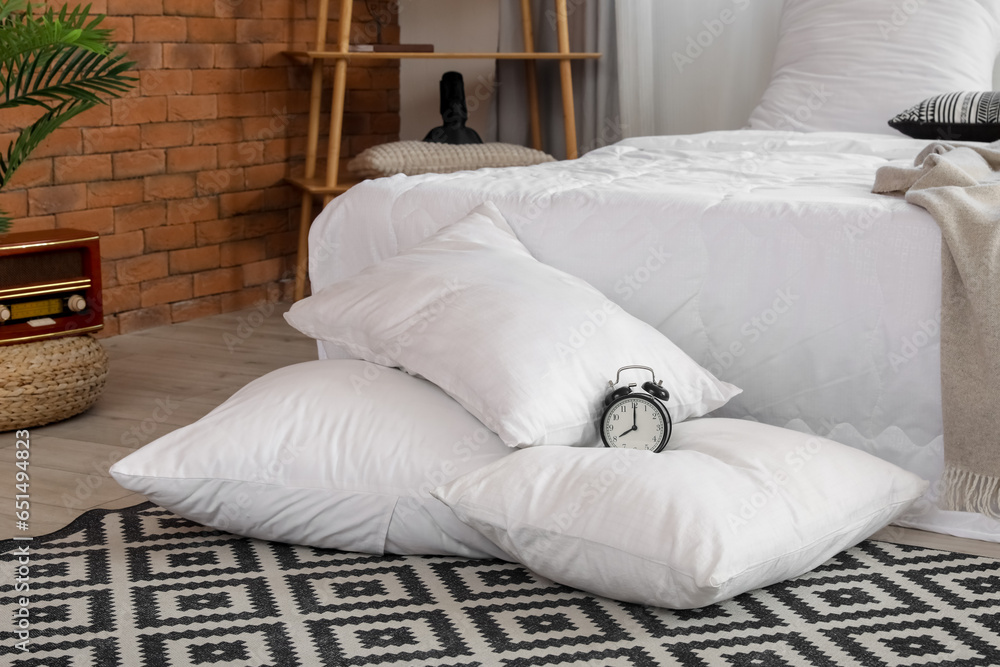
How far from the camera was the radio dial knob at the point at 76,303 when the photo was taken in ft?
8.09

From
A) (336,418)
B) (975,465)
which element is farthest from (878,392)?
(336,418)

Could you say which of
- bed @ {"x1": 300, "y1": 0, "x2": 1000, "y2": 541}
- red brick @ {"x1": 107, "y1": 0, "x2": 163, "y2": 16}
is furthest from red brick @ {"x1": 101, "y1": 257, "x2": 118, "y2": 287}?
bed @ {"x1": 300, "y1": 0, "x2": 1000, "y2": 541}

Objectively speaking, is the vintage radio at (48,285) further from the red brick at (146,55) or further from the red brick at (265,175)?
the red brick at (265,175)

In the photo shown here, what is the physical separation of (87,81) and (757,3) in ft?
7.34

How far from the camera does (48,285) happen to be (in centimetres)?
243

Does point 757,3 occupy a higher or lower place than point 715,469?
higher

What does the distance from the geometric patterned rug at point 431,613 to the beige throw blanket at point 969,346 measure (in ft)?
0.38

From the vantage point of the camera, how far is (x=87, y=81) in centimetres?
237

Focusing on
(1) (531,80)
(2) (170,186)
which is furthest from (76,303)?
(1) (531,80)

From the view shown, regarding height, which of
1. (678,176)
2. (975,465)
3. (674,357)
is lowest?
(975,465)

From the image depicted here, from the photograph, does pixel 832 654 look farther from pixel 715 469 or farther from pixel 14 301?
pixel 14 301

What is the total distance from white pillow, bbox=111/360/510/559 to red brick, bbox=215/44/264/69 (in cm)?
215

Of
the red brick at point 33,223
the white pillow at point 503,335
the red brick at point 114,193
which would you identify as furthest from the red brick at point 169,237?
the white pillow at point 503,335

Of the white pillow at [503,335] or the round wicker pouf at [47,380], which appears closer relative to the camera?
the white pillow at [503,335]
